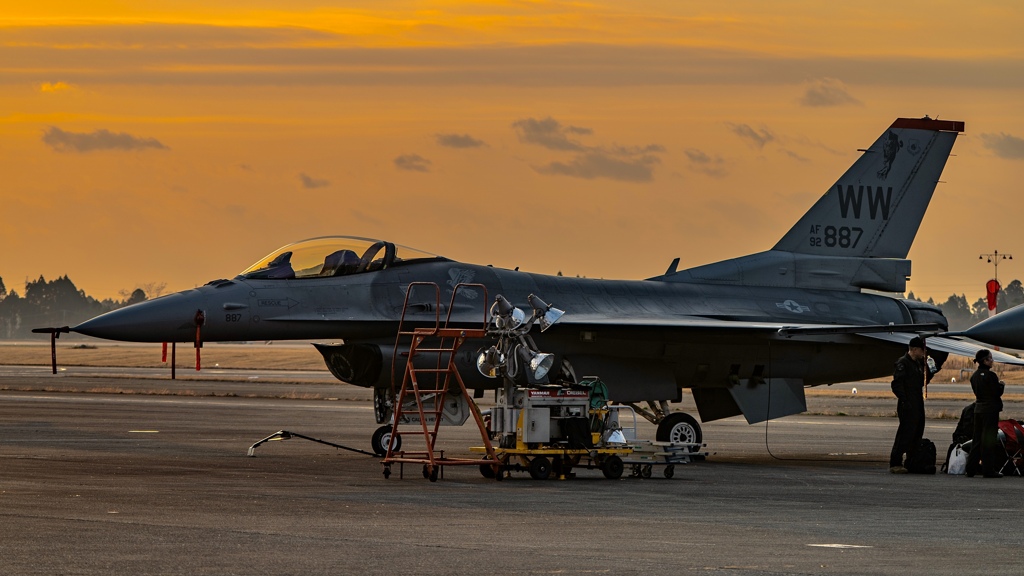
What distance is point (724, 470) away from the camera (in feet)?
58.4

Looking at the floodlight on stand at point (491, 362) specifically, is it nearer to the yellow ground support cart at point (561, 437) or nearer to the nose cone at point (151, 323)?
the yellow ground support cart at point (561, 437)

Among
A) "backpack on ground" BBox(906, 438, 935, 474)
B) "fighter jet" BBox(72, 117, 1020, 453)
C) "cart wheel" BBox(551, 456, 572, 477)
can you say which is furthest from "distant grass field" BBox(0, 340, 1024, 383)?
"cart wheel" BBox(551, 456, 572, 477)

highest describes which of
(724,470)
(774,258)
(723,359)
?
(774,258)

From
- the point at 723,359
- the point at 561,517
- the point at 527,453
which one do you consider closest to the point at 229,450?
the point at 527,453

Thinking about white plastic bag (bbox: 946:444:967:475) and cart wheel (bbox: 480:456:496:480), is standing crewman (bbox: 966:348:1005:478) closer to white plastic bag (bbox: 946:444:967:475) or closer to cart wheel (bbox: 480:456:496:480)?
white plastic bag (bbox: 946:444:967:475)

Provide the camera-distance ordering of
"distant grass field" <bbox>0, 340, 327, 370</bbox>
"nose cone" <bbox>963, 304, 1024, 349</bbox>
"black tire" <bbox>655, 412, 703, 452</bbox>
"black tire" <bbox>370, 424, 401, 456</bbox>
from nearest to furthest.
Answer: "nose cone" <bbox>963, 304, 1024, 349</bbox> < "black tire" <bbox>370, 424, 401, 456</bbox> < "black tire" <bbox>655, 412, 703, 452</bbox> < "distant grass field" <bbox>0, 340, 327, 370</bbox>

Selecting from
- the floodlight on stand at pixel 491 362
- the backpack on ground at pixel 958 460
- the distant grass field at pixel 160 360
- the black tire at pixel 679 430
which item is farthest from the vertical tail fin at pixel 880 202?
the distant grass field at pixel 160 360

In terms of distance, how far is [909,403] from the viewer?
58.3ft

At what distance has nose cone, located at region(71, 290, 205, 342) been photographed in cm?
1764

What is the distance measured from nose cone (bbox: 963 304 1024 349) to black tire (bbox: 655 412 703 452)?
18.0 ft

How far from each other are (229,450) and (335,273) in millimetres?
3021

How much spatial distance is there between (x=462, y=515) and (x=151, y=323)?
728cm

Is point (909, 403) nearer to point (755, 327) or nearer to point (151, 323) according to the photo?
point (755, 327)

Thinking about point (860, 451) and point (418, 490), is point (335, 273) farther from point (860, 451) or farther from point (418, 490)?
point (860, 451)
